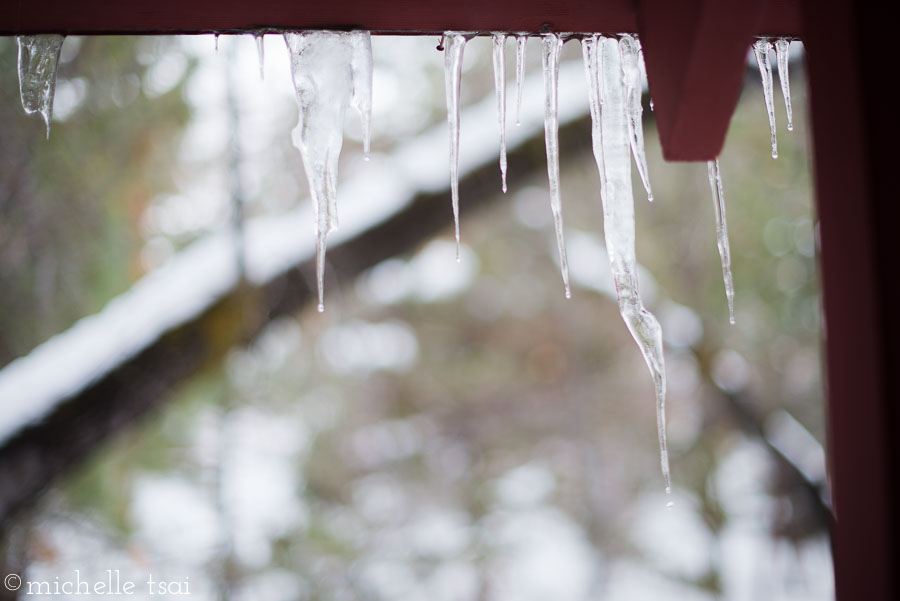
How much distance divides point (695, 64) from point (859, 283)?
0.35 m

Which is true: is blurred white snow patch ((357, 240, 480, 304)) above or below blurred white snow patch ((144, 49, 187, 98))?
below

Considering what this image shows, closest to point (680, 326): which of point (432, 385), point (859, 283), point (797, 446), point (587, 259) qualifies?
point (797, 446)

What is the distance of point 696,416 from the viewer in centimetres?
561

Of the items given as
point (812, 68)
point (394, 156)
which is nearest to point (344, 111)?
point (812, 68)

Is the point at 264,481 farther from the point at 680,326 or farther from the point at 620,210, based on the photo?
the point at 620,210

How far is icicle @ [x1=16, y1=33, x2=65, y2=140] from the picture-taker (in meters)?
1.03

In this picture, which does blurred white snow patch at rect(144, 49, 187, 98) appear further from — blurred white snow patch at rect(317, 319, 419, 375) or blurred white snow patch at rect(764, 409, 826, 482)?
blurred white snow patch at rect(764, 409, 826, 482)

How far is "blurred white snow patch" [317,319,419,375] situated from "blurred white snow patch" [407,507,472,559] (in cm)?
134

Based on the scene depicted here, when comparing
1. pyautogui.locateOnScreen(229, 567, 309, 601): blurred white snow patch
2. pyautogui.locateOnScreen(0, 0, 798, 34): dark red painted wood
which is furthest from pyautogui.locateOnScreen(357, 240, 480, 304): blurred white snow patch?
pyautogui.locateOnScreen(0, 0, 798, 34): dark red painted wood

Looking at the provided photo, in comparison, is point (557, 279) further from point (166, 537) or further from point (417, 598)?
point (166, 537)

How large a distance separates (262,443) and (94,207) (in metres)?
2.32

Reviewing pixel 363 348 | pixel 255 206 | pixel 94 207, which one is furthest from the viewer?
pixel 363 348

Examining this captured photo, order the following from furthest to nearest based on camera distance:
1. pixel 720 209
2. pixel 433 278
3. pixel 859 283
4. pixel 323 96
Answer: pixel 433 278 → pixel 720 209 → pixel 323 96 → pixel 859 283

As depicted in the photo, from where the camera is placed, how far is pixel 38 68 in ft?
3.62
